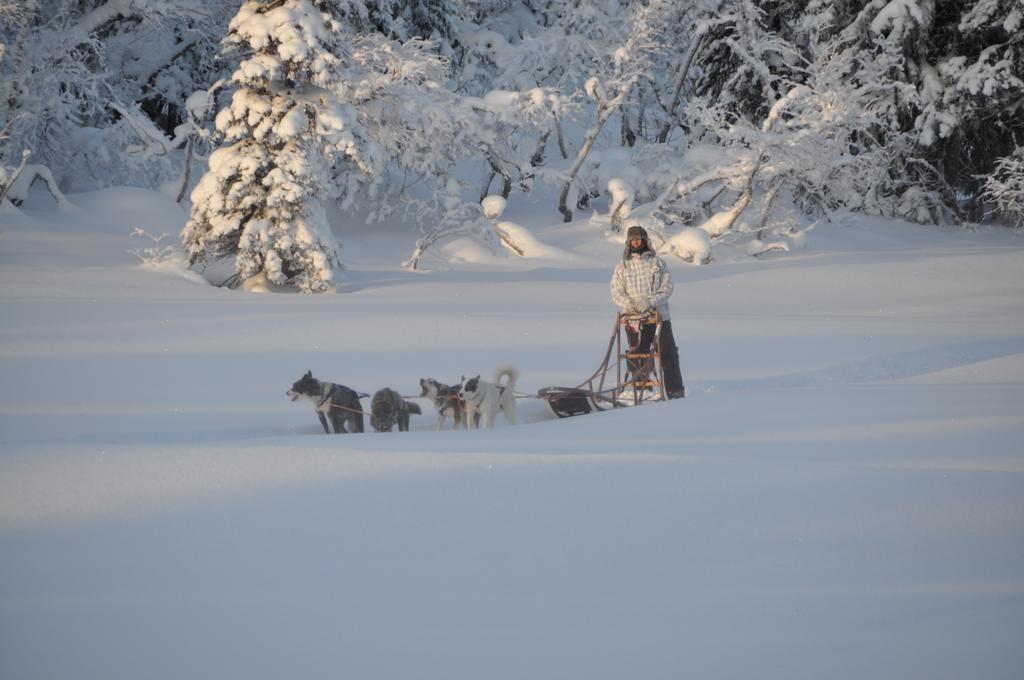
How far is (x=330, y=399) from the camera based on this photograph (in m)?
8.06

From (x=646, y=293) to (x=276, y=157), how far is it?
7630mm

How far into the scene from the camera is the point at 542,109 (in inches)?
829

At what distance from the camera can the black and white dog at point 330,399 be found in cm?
803

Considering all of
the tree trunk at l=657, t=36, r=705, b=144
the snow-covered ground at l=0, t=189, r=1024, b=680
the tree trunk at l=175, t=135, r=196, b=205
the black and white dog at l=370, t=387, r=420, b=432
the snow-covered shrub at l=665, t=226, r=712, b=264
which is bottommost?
the snow-covered ground at l=0, t=189, r=1024, b=680

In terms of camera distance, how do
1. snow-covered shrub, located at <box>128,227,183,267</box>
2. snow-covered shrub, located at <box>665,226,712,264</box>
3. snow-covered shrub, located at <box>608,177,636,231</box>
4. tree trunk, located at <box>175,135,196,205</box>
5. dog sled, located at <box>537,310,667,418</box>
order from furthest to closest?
snow-covered shrub, located at <box>608,177,636,231</box>, snow-covered shrub, located at <box>665,226,712,264</box>, tree trunk, located at <box>175,135,196,205</box>, snow-covered shrub, located at <box>128,227,183,267</box>, dog sled, located at <box>537,310,667,418</box>

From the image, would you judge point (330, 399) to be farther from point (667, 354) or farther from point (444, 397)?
point (667, 354)

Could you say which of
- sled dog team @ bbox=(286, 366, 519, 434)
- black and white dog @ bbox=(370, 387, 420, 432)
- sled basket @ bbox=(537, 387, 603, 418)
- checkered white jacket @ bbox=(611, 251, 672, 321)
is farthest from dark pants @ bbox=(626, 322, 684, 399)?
black and white dog @ bbox=(370, 387, 420, 432)

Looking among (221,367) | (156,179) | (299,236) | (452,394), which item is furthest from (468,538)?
(156,179)

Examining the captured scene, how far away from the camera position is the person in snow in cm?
974

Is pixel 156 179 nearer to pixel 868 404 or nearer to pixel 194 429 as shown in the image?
pixel 194 429

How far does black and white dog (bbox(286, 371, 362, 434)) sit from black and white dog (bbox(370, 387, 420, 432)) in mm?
218

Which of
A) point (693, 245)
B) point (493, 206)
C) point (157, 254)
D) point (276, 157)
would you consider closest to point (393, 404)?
point (276, 157)

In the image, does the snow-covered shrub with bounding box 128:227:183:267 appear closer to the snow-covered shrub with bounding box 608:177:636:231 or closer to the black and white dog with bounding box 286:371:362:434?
the black and white dog with bounding box 286:371:362:434

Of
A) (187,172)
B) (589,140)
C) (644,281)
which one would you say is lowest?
(644,281)
